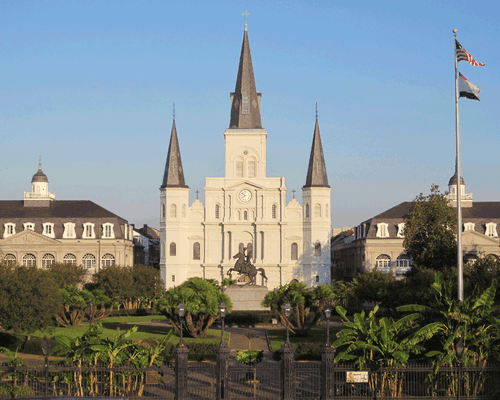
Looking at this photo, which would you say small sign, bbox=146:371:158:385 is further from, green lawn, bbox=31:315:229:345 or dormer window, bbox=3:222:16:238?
dormer window, bbox=3:222:16:238

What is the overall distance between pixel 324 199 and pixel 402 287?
4187cm

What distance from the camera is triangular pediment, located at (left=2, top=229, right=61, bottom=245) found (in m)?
89.1

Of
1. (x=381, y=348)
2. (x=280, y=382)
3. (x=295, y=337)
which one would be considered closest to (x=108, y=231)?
(x=295, y=337)

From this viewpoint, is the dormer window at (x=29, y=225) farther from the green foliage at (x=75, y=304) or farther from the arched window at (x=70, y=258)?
the green foliage at (x=75, y=304)

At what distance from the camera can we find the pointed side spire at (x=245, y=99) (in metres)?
93.9

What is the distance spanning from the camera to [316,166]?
90.6 metres

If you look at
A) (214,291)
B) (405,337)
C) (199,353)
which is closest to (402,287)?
(214,291)

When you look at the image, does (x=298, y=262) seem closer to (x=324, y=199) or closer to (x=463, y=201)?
(x=324, y=199)

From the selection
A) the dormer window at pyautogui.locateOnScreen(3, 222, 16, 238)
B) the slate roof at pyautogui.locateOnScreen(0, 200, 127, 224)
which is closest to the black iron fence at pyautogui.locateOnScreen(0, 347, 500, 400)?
the slate roof at pyautogui.locateOnScreen(0, 200, 127, 224)

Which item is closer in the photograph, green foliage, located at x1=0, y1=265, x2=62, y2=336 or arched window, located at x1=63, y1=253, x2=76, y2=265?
green foliage, located at x1=0, y1=265, x2=62, y2=336

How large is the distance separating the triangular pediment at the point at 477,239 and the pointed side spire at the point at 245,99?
3187 centimetres

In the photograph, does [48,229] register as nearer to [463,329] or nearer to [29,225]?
[29,225]

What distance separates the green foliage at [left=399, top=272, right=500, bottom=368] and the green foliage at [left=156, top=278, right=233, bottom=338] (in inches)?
682

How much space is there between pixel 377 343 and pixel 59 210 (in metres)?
79.4
